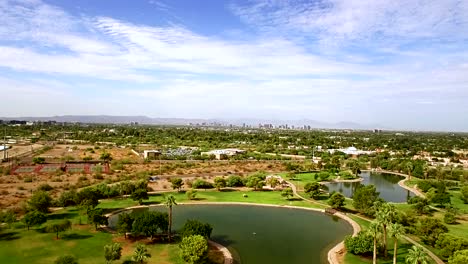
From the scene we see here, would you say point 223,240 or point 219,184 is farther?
point 219,184

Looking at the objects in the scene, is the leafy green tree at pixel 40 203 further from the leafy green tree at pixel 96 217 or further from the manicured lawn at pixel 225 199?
the leafy green tree at pixel 96 217

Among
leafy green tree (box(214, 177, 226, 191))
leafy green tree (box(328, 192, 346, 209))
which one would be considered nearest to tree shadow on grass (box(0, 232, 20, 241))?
leafy green tree (box(214, 177, 226, 191))

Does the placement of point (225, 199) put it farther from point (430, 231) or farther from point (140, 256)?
point (430, 231)

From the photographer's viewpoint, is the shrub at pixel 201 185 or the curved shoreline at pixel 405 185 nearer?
the shrub at pixel 201 185

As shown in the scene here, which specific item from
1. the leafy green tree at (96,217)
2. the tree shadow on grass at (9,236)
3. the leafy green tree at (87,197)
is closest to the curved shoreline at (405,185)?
the leafy green tree at (96,217)

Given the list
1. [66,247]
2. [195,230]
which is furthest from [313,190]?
[66,247]
